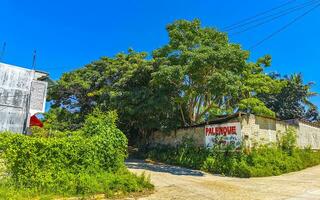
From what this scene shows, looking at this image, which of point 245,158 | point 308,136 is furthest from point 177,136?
point 308,136

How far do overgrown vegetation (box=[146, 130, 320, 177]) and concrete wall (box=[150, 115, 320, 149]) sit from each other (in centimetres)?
45

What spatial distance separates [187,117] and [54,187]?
1292 centimetres

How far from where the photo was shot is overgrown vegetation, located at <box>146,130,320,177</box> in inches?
551

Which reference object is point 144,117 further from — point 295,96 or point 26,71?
point 295,96

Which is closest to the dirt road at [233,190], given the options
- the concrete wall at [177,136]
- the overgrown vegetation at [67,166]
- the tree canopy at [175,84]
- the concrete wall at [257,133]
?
the overgrown vegetation at [67,166]

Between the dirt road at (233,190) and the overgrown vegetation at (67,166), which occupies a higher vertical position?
the overgrown vegetation at (67,166)

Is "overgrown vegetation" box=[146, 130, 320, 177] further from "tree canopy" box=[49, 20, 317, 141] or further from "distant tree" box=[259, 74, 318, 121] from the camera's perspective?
"distant tree" box=[259, 74, 318, 121]

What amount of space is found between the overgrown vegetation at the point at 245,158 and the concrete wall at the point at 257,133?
45 centimetres

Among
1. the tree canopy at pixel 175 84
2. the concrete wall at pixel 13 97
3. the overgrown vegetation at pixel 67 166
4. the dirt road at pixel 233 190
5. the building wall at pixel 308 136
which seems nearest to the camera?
the overgrown vegetation at pixel 67 166

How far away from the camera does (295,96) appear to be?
30047 millimetres

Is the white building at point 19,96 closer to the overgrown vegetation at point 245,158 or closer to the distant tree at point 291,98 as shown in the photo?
the overgrown vegetation at point 245,158

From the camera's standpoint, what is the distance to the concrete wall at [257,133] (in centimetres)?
1566

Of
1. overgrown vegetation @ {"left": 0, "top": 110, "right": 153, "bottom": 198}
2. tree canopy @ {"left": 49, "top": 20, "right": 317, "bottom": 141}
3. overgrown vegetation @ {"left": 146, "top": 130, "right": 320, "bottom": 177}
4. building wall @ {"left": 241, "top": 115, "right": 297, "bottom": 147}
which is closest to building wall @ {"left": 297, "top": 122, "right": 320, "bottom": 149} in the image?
overgrown vegetation @ {"left": 146, "top": 130, "right": 320, "bottom": 177}

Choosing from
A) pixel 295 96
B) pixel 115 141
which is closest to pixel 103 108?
pixel 115 141
